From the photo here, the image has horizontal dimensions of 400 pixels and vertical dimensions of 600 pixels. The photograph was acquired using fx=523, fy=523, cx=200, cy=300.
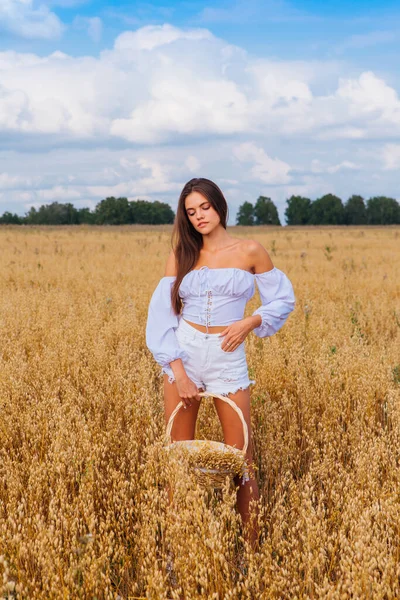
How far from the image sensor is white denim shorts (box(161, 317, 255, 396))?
2777 millimetres

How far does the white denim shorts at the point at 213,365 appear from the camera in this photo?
2.78 m

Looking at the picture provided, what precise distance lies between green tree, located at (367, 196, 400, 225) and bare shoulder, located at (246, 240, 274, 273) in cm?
9671

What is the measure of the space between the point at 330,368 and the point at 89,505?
260 centimetres

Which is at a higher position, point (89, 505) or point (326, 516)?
point (89, 505)

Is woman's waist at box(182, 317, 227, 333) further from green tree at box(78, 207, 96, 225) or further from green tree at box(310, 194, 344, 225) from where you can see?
green tree at box(310, 194, 344, 225)

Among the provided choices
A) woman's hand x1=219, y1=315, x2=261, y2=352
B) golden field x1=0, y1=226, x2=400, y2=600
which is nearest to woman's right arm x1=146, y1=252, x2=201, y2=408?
woman's hand x1=219, y1=315, x2=261, y2=352

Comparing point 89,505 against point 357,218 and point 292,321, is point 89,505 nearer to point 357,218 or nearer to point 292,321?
point 292,321

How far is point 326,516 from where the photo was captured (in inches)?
115

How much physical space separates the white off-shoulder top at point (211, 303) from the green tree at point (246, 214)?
100m

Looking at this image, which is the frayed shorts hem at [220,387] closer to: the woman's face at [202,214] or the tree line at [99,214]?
the woman's face at [202,214]

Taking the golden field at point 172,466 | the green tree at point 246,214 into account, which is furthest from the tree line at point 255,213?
the golden field at point 172,466

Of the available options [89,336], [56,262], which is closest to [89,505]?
[89,336]

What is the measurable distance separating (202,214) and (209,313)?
A: 55 centimetres

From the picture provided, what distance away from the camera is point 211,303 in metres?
2.86
